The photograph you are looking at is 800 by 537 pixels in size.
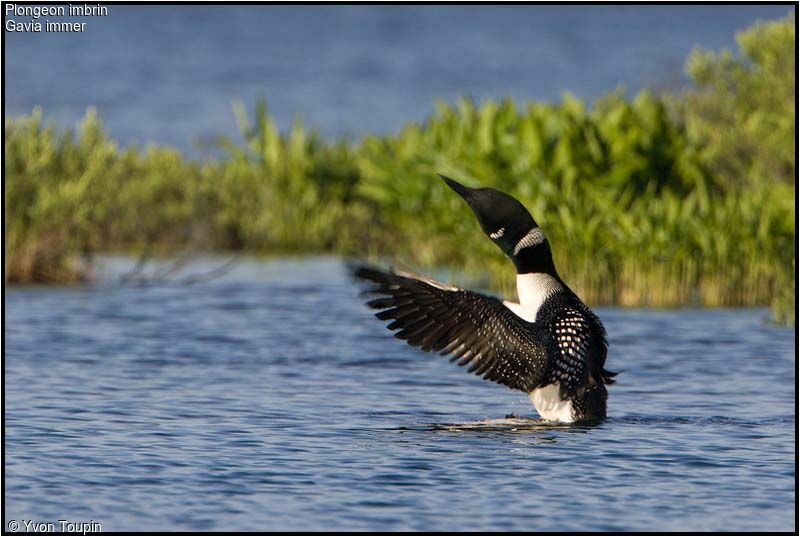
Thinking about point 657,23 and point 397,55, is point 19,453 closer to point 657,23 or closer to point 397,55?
point 397,55

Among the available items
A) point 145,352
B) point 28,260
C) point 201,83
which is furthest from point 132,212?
point 201,83

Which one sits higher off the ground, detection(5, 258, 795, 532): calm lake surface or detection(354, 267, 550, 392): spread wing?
detection(354, 267, 550, 392): spread wing

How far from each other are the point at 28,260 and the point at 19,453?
1161 centimetres

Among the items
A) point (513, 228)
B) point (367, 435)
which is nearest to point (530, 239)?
point (513, 228)

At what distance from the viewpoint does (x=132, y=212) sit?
29.5 metres

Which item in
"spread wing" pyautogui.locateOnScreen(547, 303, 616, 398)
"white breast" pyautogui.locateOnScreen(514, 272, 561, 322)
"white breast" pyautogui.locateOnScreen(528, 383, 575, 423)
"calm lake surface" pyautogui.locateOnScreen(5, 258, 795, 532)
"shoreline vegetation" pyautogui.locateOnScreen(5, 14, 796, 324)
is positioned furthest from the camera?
"shoreline vegetation" pyautogui.locateOnScreen(5, 14, 796, 324)

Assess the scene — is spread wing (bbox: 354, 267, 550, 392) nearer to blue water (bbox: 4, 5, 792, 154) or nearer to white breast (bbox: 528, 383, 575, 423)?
white breast (bbox: 528, 383, 575, 423)

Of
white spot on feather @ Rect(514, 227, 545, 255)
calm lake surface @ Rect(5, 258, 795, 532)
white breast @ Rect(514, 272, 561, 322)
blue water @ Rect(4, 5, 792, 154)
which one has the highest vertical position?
blue water @ Rect(4, 5, 792, 154)

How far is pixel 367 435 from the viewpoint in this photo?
33.2 ft

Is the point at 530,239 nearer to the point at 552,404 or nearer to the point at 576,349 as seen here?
the point at 576,349

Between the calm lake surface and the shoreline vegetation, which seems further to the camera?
the shoreline vegetation

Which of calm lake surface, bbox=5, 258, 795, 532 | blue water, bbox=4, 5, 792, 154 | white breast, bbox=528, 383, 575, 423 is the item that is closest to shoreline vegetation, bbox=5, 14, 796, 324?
calm lake surface, bbox=5, 258, 795, 532

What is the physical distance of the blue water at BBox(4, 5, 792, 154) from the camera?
7325cm

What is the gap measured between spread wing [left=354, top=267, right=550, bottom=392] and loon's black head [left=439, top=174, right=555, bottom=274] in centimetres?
39
